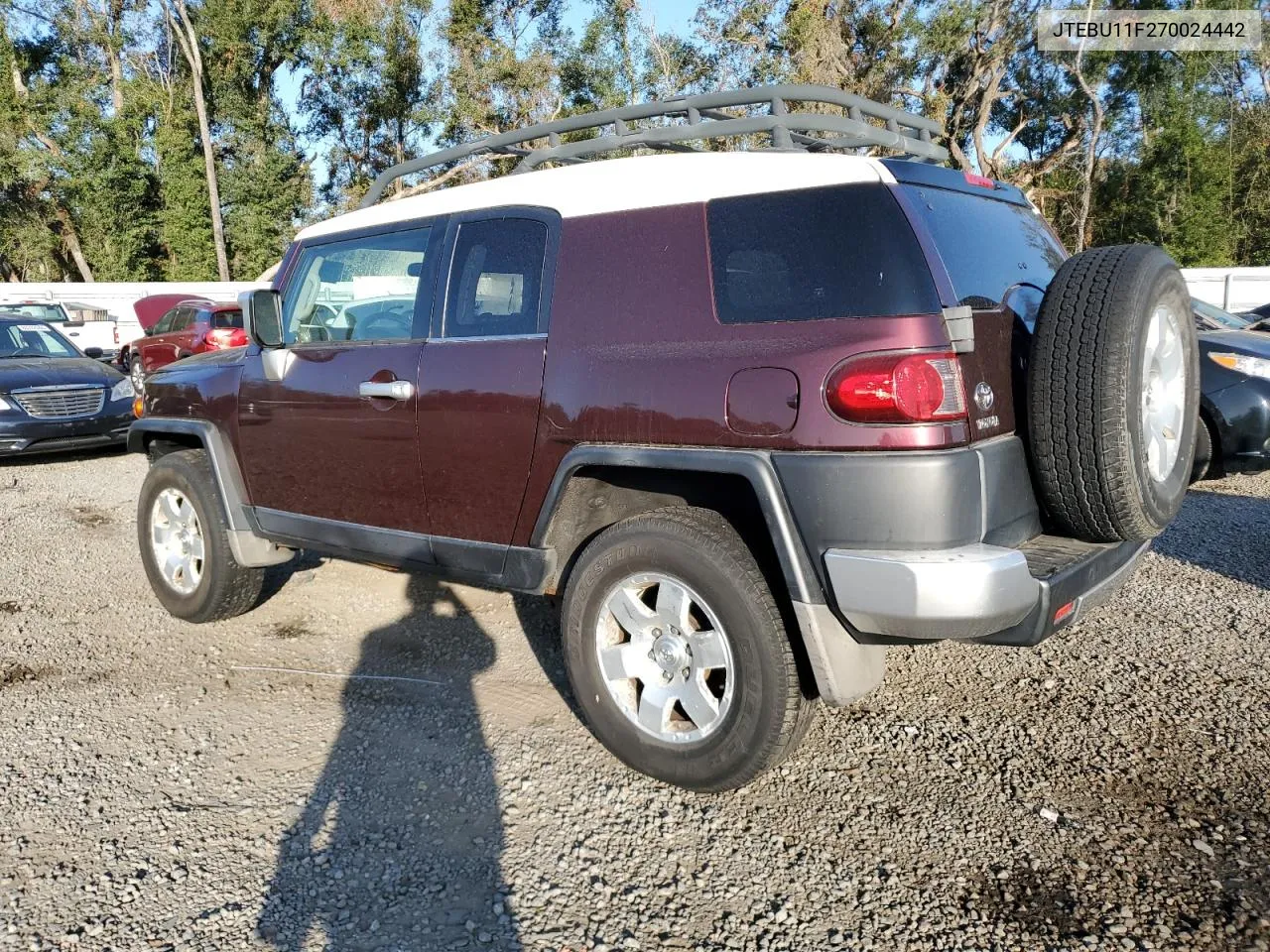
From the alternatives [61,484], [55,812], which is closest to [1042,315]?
[55,812]

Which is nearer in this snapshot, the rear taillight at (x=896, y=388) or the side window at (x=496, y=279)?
the rear taillight at (x=896, y=388)

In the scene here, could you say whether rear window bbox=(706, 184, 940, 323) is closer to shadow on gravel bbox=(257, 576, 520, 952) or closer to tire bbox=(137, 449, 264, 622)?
shadow on gravel bbox=(257, 576, 520, 952)

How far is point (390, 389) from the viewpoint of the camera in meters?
3.62

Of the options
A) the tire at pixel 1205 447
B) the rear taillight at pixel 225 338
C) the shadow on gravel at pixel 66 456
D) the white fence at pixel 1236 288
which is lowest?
the white fence at pixel 1236 288

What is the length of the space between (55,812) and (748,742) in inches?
88.9

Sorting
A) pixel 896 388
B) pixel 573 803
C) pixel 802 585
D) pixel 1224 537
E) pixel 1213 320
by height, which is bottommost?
→ pixel 1224 537

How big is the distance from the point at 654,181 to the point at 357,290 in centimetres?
163

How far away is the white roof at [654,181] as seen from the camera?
2797mm

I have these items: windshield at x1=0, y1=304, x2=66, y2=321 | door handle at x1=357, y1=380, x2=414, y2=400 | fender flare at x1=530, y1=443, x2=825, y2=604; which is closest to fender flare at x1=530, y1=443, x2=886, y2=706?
fender flare at x1=530, y1=443, x2=825, y2=604

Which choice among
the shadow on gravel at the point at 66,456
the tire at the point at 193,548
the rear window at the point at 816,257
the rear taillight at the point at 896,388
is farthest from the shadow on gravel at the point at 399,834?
the shadow on gravel at the point at 66,456

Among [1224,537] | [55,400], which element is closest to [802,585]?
[1224,537]

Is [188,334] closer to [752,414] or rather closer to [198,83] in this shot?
[752,414]

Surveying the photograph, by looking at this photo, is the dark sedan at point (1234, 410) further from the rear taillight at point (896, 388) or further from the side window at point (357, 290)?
the side window at point (357, 290)

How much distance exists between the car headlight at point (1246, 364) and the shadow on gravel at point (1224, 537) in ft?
3.07
